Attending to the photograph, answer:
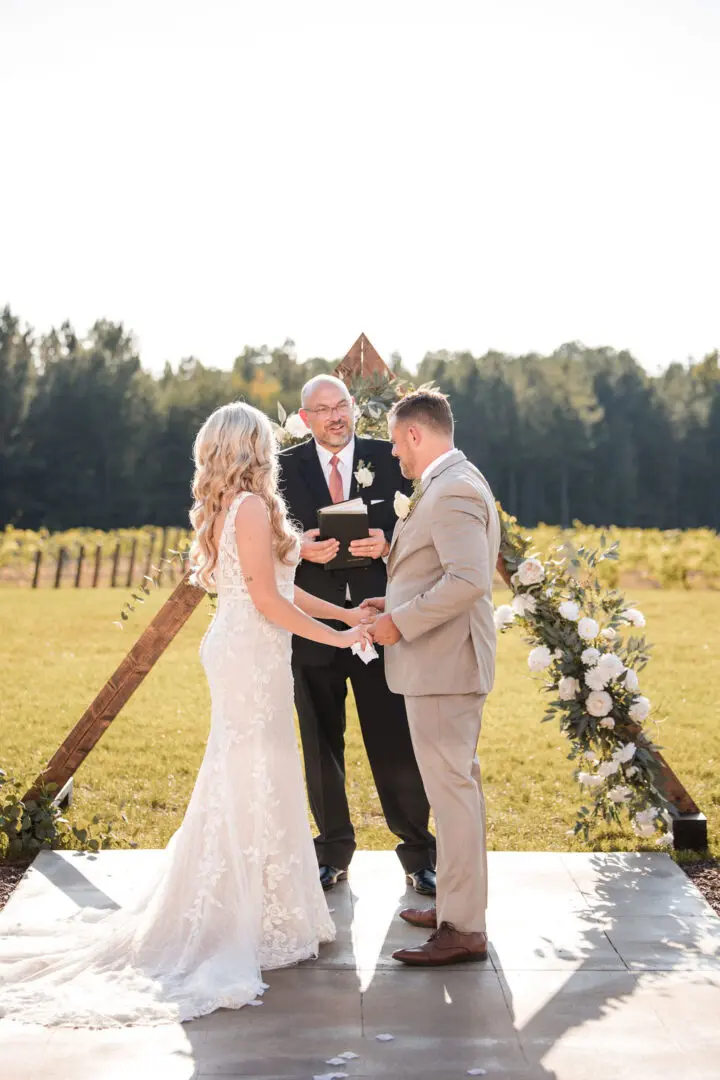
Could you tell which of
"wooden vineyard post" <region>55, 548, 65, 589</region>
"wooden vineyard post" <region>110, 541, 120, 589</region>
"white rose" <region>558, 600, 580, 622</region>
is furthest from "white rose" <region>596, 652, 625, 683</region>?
"wooden vineyard post" <region>55, 548, 65, 589</region>

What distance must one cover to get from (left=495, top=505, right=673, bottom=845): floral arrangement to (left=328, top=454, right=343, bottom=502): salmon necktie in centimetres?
92

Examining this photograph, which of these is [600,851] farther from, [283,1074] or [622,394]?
[622,394]

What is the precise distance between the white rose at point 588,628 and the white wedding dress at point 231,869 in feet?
6.38

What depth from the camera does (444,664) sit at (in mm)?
4438

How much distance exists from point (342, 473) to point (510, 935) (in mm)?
2216

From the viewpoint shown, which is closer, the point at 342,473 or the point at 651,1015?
the point at 651,1015

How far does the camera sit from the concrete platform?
12.0 ft

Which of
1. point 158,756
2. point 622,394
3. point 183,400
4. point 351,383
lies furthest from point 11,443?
point 351,383

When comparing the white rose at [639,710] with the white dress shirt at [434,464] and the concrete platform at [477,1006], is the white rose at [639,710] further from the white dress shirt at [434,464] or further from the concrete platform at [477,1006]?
the white dress shirt at [434,464]

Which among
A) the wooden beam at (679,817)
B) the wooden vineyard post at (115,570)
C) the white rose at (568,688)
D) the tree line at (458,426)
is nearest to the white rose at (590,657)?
the white rose at (568,688)

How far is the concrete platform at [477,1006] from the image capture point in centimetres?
366

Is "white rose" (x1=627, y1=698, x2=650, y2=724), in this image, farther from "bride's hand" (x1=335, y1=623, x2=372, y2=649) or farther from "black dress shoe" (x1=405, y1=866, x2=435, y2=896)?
"bride's hand" (x1=335, y1=623, x2=372, y2=649)

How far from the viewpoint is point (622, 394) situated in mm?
67688

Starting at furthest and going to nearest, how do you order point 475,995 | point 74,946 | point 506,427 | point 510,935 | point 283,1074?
point 506,427 → point 510,935 → point 74,946 → point 475,995 → point 283,1074
